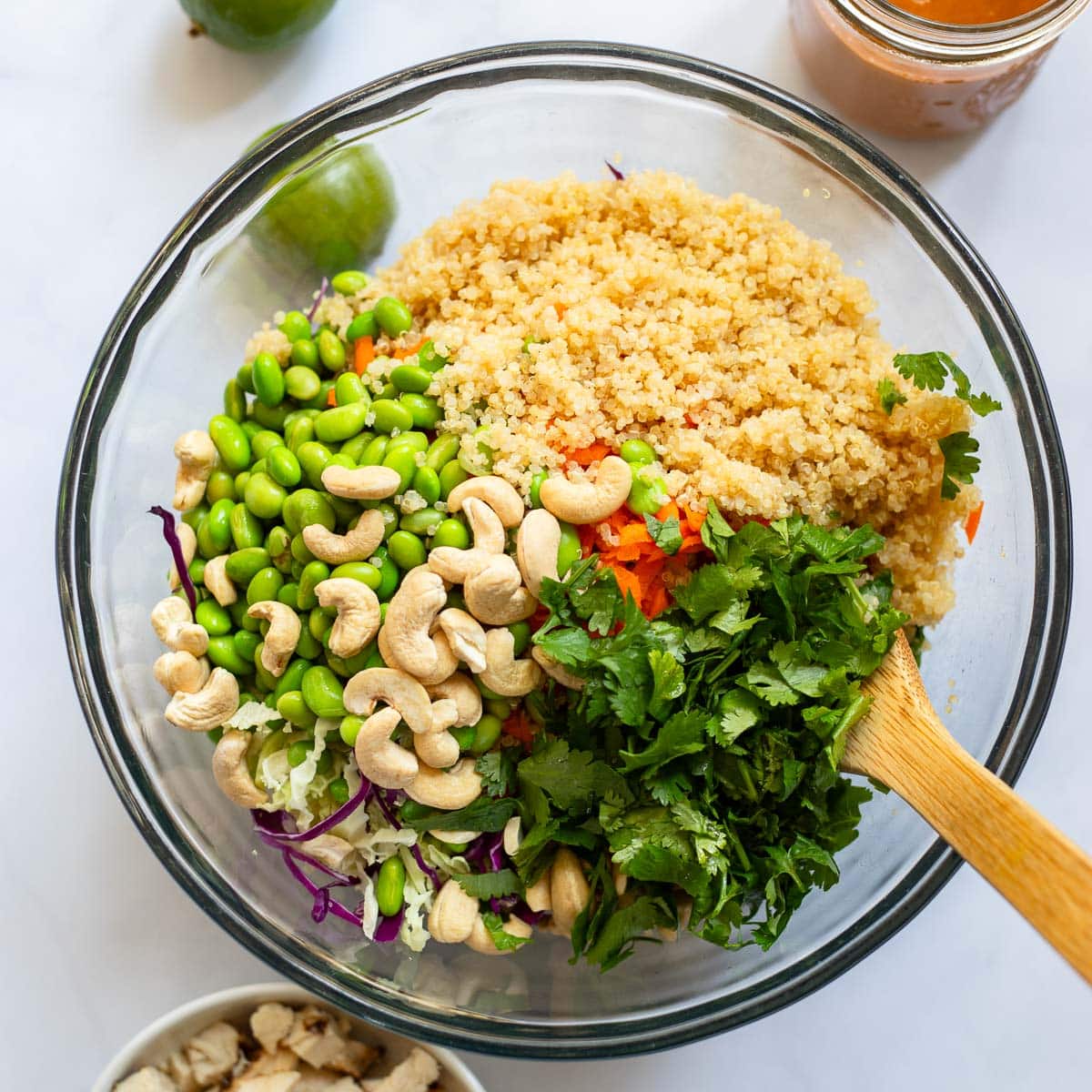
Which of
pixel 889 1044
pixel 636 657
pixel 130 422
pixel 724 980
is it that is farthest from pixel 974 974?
pixel 130 422

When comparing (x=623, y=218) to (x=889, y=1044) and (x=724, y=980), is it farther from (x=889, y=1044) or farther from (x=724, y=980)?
(x=889, y=1044)

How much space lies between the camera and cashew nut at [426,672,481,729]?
1394 mm

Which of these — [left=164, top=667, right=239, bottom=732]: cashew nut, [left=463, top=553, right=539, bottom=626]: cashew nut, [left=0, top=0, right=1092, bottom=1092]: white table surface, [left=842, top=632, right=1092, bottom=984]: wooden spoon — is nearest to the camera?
[left=842, top=632, right=1092, bottom=984]: wooden spoon

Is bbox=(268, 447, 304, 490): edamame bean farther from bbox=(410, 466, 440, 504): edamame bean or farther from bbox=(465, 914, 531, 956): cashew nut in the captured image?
bbox=(465, 914, 531, 956): cashew nut

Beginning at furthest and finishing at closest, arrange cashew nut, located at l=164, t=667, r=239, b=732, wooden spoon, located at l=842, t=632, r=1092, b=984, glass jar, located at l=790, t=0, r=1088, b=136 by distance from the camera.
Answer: glass jar, located at l=790, t=0, r=1088, b=136 → cashew nut, located at l=164, t=667, r=239, b=732 → wooden spoon, located at l=842, t=632, r=1092, b=984

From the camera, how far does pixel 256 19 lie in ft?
5.67

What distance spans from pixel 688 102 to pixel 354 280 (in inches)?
24.0

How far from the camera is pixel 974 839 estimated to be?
3.88ft

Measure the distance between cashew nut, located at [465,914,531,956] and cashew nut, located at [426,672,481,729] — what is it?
297mm

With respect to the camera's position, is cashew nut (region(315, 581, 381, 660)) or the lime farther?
the lime

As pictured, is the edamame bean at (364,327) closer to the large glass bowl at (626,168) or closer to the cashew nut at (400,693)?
the large glass bowl at (626,168)

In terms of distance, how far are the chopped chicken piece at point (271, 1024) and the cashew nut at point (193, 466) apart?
2.68 ft

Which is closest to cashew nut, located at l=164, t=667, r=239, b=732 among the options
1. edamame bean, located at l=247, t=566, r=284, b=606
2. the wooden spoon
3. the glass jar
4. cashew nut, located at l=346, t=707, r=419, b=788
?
edamame bean, located at l=247, t=566, r=284, b=606

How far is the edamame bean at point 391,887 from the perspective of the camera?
148cm
